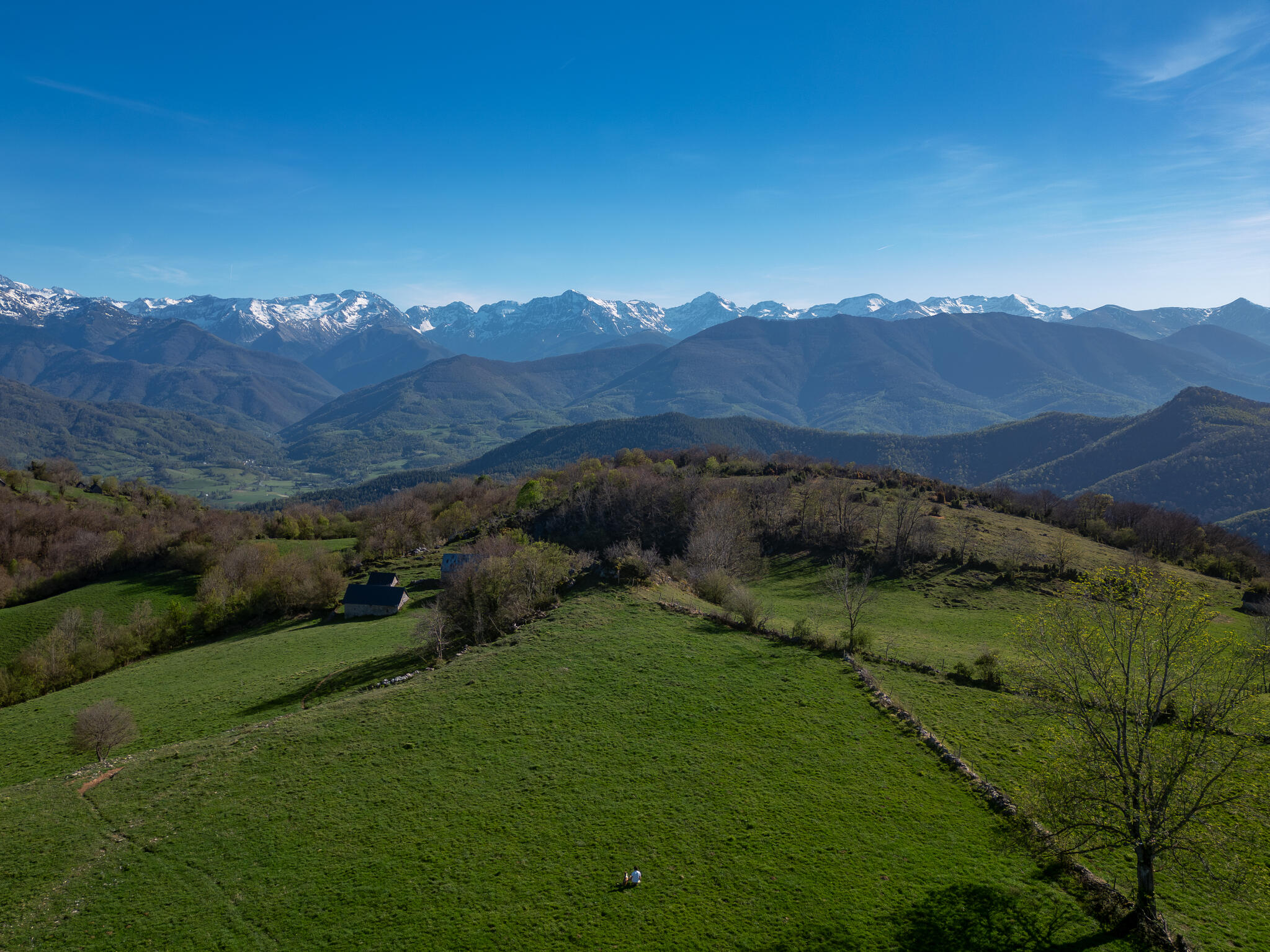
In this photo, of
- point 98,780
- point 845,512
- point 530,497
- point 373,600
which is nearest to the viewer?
point 98,780

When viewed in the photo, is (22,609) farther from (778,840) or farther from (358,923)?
(778,840)

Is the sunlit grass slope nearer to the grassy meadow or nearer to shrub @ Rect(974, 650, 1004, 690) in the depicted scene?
the grassy meadow

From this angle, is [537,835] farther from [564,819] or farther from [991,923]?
[991,923]

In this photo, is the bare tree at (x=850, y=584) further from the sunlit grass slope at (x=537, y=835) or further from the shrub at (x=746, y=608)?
the sunlit grass slope at (x=537, y=835)

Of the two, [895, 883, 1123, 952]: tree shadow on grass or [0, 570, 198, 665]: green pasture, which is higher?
[895, 883, 1123, 952]: tree shadow on grass

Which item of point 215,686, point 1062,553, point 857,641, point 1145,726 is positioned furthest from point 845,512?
point 215,686

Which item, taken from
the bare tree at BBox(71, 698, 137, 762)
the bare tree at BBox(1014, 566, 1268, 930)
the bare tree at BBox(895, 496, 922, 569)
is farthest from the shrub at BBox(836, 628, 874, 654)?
the bare tree at BBox(71, 698, 137, 762)
